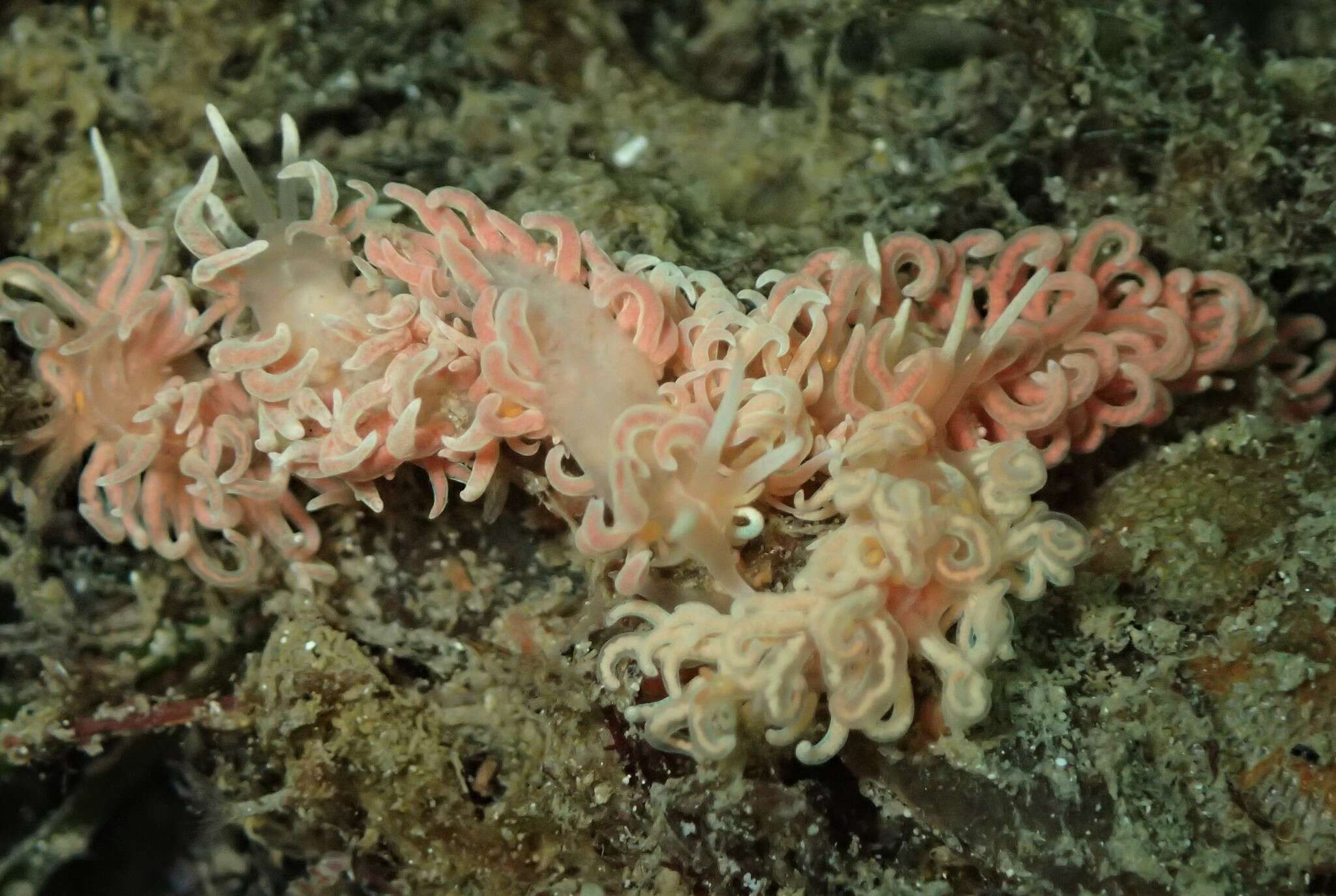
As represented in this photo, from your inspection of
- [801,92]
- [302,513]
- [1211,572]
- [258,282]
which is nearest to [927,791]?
[1211,572]

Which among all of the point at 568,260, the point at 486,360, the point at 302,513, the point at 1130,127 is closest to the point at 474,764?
the point at 302,513

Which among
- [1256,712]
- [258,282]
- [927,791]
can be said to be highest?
[258,282]

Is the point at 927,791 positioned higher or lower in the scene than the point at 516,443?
lower

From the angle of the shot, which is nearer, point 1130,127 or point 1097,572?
point 1097,572

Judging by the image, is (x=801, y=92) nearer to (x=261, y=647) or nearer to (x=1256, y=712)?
(x=1256, y=712)

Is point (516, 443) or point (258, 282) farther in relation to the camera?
point (258, 282)

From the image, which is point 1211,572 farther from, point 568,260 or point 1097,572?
point 568,260

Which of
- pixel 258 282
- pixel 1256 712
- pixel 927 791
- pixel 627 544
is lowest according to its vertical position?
pixel 927 791

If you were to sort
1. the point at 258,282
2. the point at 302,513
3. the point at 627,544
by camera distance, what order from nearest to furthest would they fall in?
the point at 627,544 → the point at 258,282 → the point at 302,513

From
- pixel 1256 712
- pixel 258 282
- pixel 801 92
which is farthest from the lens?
pixel 801 92
